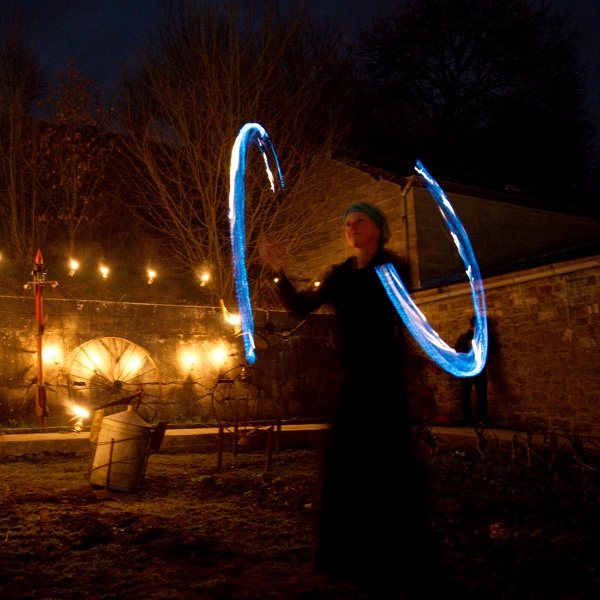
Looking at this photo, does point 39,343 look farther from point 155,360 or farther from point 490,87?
point 490,87

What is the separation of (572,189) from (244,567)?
27415mm

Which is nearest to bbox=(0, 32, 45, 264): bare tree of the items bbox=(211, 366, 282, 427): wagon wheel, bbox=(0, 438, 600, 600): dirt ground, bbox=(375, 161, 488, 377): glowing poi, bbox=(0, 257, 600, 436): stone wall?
bbox=(0, 257, 600, 436): stone wall

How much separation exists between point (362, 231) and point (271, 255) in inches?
20.9

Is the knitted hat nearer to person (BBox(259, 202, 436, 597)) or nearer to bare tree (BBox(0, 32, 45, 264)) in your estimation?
person (BBox(259, 202, 436, 597))

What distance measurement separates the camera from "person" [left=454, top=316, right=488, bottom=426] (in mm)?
11648

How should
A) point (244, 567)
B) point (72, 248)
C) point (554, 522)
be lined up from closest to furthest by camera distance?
point (244, 567)
point (554, 522)
point (72, 248)

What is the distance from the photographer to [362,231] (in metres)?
3.66

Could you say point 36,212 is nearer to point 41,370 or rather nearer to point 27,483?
point 41,370

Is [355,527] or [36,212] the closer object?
[355,527]

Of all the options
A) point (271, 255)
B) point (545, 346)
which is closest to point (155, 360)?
point (545, 346)

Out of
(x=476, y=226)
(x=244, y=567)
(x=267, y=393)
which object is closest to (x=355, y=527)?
(x=244, y=567)

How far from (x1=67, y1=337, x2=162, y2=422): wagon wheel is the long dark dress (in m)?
8.51

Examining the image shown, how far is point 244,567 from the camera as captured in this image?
388cm

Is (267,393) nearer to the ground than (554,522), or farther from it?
farther from it
